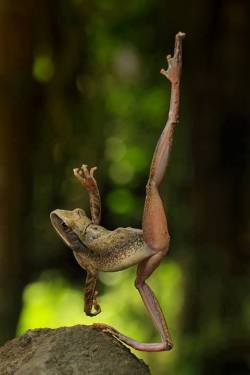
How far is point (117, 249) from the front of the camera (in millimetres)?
2324

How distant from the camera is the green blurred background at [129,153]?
15.6 ft

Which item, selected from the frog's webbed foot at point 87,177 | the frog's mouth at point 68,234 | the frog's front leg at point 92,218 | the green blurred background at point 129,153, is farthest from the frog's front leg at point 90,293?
the green blurred background at point 129,153

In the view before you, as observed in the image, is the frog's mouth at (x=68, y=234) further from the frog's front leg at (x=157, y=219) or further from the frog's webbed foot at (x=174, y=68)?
the frog's webbed foot at (x=174, y=68)

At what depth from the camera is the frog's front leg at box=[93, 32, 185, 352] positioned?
2.27 meters

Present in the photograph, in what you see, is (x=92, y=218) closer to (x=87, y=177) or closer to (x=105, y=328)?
(x=87, y=177)

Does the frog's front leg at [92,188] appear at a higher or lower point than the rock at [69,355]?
higher

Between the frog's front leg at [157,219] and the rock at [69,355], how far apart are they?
0.20 feet

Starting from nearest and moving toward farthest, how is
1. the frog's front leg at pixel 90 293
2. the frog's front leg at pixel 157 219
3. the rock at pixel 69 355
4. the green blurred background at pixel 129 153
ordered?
the rock at pixel 69 355
the frog's front leg at pixel 157 219
the frog's front leg at pixel 90 293
the green blurred background at pixel 129 153

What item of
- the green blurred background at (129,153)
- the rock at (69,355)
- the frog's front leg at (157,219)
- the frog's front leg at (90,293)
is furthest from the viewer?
the green blurred background at (129,153)

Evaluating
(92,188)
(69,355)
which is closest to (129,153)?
(92,188)

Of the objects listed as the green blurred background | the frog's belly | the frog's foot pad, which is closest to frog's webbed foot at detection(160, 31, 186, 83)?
the frog's belly

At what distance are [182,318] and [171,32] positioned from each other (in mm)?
2034

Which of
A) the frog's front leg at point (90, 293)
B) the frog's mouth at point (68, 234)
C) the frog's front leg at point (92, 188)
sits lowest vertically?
the frog's front leg at point (90, 293)

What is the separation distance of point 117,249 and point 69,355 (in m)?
0.31
